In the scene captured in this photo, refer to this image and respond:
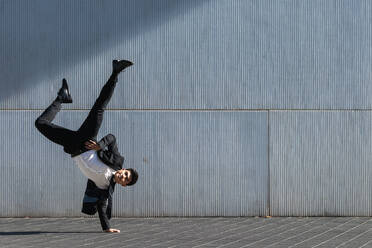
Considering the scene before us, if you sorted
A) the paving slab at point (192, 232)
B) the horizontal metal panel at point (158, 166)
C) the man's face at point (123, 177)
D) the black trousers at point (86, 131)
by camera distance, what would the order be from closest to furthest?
the paving slab at point (192, 232) < the man's face at point (123, 177) < the black trousers at point (86, 131) < the horizontal metal panel at point (158, 166)

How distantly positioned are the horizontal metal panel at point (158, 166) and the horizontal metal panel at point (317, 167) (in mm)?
229

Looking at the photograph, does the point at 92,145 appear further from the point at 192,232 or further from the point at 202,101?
the point at 202,101

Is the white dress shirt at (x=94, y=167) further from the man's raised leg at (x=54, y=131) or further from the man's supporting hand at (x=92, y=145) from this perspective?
the man's raised leg at (x=54, y=131)

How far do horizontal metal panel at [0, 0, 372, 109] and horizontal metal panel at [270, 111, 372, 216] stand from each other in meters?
0.29

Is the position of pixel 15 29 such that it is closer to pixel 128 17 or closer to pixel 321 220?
pixel 128 17

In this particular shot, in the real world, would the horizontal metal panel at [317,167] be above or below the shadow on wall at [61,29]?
below

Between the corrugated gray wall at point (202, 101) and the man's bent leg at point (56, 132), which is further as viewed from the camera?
the corrugated gray wall at point (202, 101)

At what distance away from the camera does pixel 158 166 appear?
11.2m

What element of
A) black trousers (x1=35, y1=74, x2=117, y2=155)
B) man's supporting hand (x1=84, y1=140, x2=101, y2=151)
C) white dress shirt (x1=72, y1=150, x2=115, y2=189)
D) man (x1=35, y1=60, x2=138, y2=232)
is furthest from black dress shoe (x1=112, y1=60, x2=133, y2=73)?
white dress shirt (x1=72, y1=150, x2=115, y2=189)

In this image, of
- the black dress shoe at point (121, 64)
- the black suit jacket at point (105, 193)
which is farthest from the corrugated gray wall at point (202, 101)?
the black dress shoe at point (121, 64)

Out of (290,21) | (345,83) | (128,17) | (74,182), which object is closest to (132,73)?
(128,17)

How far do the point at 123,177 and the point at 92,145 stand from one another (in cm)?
58

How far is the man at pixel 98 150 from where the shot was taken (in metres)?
9.13

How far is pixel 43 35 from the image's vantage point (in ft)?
36.9
